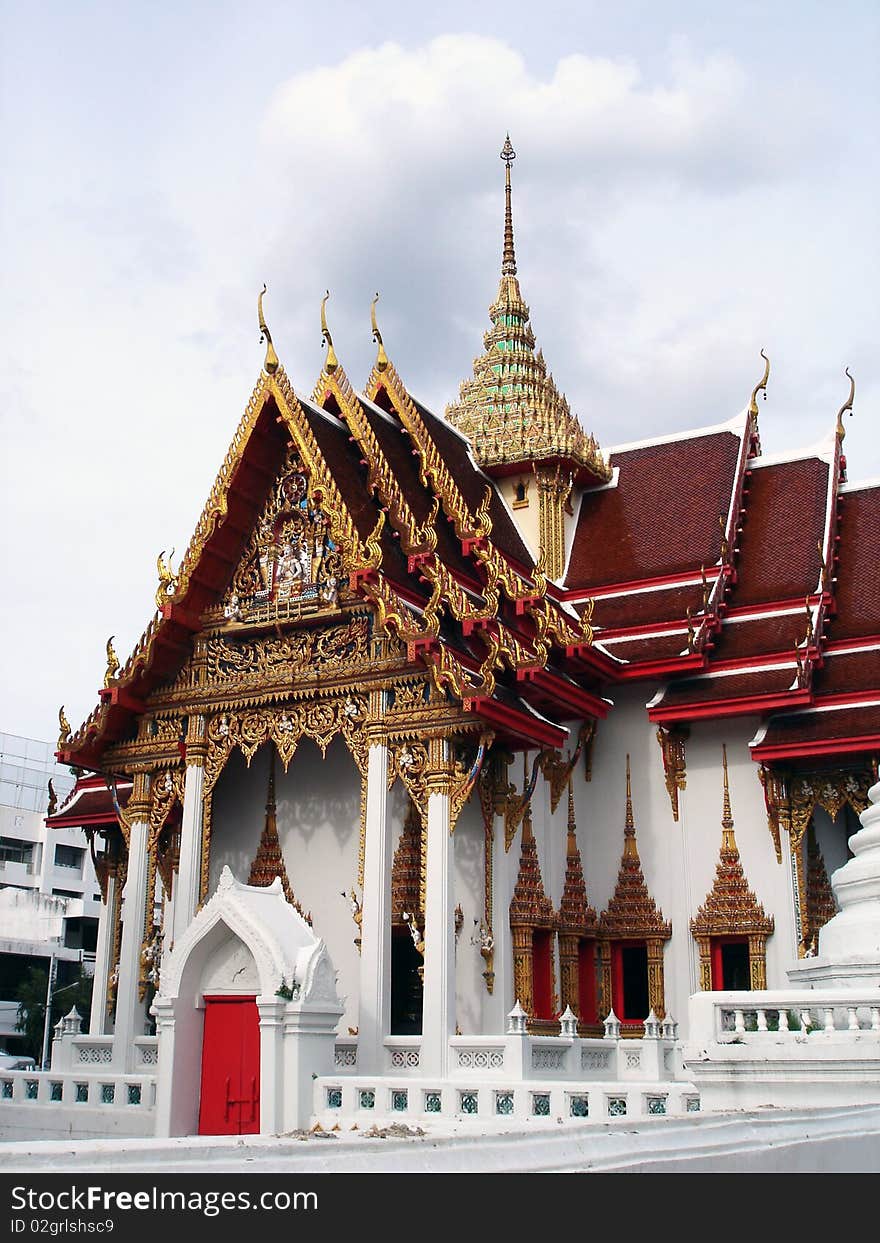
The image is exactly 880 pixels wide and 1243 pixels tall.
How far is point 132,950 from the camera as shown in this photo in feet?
52.0

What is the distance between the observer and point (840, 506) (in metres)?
19.4

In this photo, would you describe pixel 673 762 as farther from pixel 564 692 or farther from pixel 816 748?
pixel 564 692

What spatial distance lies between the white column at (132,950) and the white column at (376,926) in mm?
2610

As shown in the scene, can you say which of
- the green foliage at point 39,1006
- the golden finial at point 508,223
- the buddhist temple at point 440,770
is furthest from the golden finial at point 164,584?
the green foliage at point 39,1006

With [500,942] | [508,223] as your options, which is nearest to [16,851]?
[508,223]

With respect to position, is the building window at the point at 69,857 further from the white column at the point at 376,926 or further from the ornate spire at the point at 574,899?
the white column at the point at 376,926

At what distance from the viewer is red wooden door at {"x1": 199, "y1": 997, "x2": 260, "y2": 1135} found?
41.8 ft

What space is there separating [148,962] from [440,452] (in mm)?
7456

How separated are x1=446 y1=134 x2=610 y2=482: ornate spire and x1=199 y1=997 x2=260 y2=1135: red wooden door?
9.51m

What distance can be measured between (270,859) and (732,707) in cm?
566

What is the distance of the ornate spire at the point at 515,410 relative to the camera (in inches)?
794

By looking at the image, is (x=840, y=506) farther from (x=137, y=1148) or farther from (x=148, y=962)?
(x=137, y=1148)

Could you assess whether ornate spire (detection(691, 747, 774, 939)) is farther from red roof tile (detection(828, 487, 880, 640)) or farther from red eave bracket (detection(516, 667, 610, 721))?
red roof tile (detection(828, 487, 880, 640))
